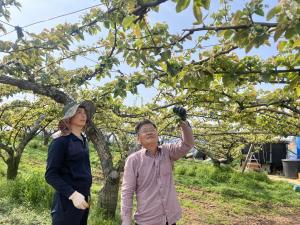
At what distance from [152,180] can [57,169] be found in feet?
2.36

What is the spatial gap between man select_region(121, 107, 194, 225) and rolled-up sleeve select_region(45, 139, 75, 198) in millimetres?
426

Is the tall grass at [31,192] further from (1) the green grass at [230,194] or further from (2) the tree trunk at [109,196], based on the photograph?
(1) the green grass at [230,194]

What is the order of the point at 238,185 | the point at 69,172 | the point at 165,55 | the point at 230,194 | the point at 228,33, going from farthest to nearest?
the point at 238,185
the point at 230,194
the point at 69,172
the point at 165,55
the point at 228,33

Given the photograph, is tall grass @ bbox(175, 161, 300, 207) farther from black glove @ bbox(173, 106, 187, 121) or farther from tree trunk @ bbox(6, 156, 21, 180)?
black glove @ bbox(173, 106, 187, 121)

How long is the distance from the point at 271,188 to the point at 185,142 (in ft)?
33.7

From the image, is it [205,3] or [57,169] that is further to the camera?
[57,169]

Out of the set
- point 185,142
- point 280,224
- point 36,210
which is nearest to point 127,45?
point 185,142

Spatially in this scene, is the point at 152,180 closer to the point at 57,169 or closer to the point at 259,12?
the point at 57,169

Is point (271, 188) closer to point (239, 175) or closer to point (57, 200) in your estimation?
point (239, 175)

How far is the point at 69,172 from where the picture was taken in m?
2.98

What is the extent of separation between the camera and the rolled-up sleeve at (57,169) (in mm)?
2805

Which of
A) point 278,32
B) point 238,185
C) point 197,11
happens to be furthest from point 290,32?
point 238,185

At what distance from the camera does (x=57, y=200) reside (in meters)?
2.99

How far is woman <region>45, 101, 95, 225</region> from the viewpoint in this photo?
282 cm
